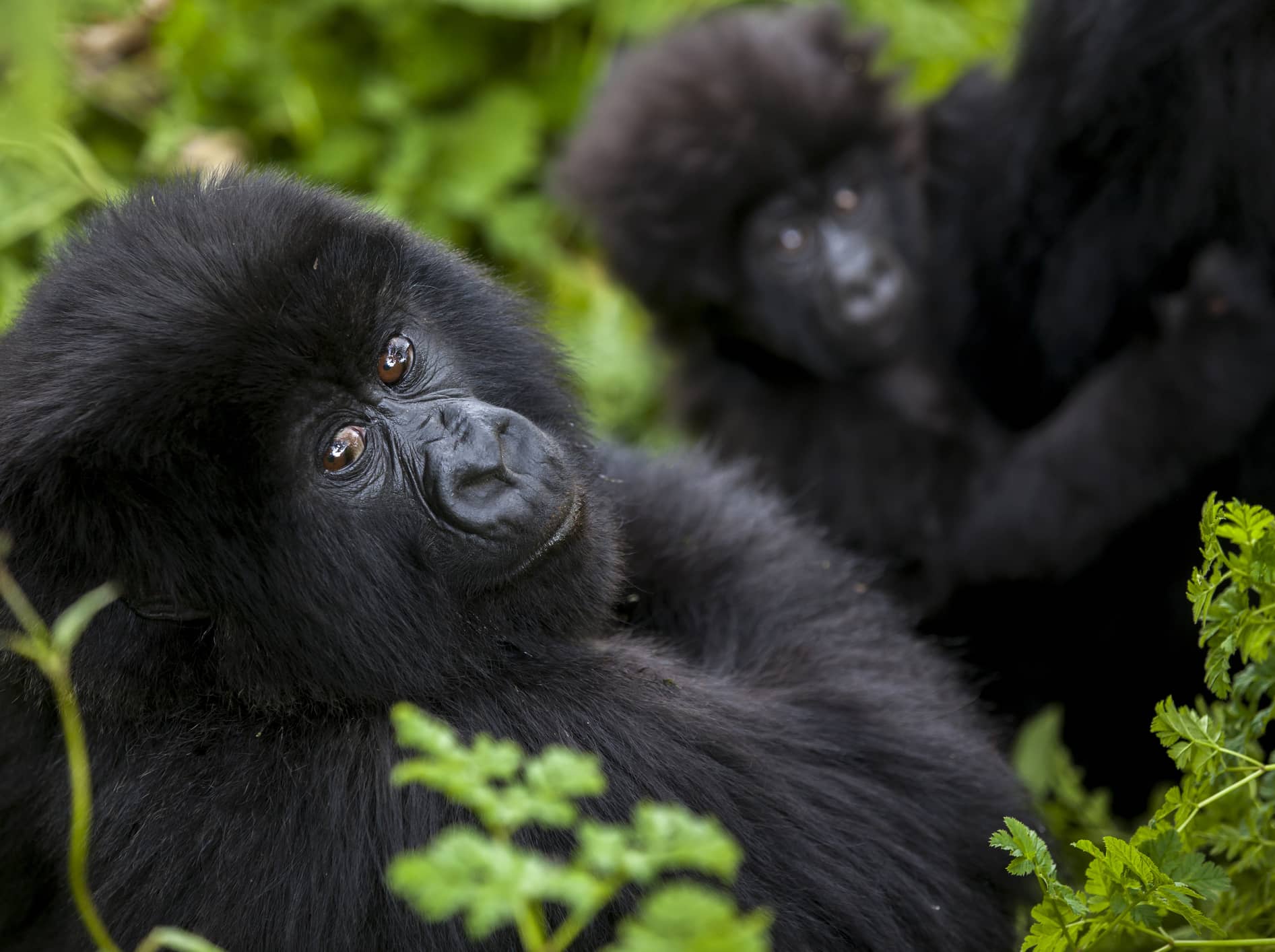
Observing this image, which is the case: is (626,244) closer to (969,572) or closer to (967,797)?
(969,572)

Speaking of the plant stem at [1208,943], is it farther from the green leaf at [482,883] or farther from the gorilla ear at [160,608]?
the gorilla ear at [160,608]

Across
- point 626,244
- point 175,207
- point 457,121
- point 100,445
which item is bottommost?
point 457,121

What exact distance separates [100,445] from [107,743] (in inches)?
18.9

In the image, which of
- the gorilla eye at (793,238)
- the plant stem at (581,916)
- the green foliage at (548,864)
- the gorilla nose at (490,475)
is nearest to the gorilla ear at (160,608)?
the gorilla nose at (490,475)

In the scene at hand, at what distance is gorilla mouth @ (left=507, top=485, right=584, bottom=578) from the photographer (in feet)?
7.36

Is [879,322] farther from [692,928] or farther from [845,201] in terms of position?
[692,928]

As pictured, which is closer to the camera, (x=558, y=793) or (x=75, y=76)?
(x=558, y=793)

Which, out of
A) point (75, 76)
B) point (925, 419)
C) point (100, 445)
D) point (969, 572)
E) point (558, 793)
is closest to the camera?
point (558, 793)

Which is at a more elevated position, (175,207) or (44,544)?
(175,207)

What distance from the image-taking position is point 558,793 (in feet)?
4.37

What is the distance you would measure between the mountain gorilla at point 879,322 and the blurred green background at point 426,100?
45 cm

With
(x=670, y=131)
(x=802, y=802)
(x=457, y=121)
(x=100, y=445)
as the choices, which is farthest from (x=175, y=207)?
(x=457, y=121)

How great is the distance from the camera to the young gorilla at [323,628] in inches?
81.3

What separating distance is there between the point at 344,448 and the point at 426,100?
3.59 m
